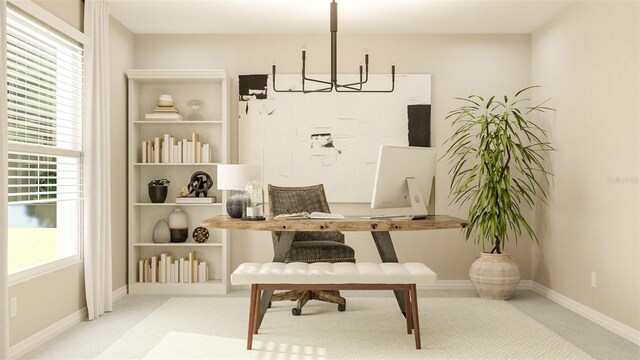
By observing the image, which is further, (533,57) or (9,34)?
(533,57)

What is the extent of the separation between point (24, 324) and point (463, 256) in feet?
12.6

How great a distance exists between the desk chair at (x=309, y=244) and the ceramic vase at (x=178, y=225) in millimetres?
1085

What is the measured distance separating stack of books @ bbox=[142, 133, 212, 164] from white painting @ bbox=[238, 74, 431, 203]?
44cm

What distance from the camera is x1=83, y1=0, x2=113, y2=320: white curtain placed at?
4090 millimetres

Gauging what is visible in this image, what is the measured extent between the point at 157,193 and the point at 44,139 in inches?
58.3

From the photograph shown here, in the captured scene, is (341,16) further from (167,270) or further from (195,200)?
(167,270)

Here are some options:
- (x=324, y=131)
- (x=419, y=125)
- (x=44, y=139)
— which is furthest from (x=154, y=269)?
(x=419, y=125)

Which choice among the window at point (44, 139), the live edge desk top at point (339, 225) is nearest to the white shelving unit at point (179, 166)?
the window at point (44, 139)

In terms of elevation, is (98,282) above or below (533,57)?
below

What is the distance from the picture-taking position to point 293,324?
3.92m

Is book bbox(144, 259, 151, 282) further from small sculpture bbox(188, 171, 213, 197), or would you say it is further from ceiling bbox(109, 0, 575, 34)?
ceiling bbox(109, 0, 575, 34)

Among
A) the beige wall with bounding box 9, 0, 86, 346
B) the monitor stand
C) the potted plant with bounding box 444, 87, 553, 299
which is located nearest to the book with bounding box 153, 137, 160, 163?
the beige wall with bounding box 9, 0, 86, 346

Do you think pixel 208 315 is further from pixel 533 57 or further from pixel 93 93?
pixel 533 57

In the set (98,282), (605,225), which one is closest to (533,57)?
(605,225)
